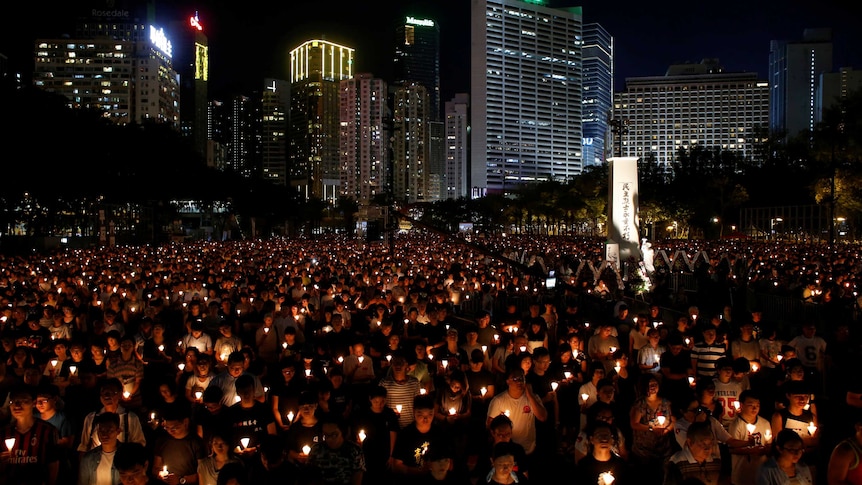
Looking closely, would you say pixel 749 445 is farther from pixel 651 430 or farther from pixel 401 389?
pixel 401 389

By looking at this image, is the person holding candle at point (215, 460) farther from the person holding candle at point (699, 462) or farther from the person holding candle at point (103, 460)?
the person holding candle at point (699, 462)

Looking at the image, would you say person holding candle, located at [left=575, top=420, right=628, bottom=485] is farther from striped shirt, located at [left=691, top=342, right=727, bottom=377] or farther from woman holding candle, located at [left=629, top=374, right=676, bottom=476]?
striped shirt, located at [left=691, top=342, right=727, bottom=377]

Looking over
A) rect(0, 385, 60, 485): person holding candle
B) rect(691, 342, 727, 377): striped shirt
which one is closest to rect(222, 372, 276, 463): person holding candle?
rect(0, 385, 60, 485): person holding candle

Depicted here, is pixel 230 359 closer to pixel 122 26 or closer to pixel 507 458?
pixel 507 458

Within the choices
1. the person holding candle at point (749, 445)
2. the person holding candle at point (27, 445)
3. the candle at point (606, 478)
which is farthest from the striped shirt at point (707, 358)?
the person holding candle at point (27, 445)

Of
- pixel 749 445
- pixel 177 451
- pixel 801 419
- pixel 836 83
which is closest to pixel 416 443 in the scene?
pixel 177 451

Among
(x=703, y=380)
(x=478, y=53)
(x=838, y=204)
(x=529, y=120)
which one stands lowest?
(x=703, y=380)

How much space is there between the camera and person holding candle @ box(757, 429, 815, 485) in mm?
4992

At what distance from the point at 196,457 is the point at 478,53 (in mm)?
173372

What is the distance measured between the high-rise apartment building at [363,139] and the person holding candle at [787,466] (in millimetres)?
171212

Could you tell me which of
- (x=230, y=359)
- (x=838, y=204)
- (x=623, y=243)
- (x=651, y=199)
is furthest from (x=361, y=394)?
(x=651, y=199)

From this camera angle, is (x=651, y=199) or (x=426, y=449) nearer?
(x=426, y=449)

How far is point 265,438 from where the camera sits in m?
6.36

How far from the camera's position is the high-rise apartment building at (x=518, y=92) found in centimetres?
17200
